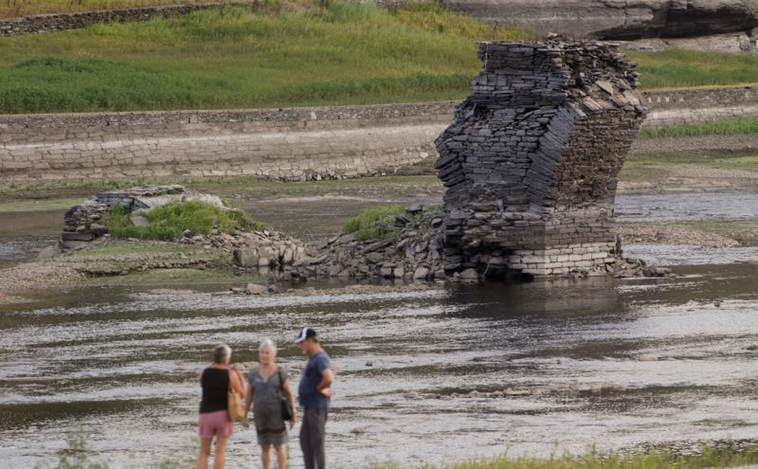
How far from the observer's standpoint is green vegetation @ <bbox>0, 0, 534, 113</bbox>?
5612 cm

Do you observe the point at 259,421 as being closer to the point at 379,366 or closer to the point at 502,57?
the point at 379,366

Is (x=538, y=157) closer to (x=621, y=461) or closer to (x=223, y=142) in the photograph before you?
(x=621, y=461)

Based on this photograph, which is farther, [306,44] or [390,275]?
[306,44]

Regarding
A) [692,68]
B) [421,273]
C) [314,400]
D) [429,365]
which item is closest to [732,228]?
[421,273]

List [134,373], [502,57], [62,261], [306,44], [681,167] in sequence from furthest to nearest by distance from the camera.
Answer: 1. [306,44]
2. [681,167]
3. [62,261]
4. [502,57]
5. [134,373]

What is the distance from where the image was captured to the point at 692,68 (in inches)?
3000

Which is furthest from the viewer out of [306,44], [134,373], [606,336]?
[306,44]

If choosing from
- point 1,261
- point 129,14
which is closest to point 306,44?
point 129,14

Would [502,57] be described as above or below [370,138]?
above

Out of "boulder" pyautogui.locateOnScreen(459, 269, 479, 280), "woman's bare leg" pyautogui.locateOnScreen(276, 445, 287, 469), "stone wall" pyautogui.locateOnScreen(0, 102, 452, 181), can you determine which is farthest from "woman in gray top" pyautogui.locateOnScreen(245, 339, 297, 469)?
"stone wall" pyautogui.locateOnScreen(0, 102, 452, 181)

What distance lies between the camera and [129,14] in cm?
6838

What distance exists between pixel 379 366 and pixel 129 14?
48906mm

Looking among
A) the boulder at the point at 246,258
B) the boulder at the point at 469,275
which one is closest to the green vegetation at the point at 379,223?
the boulder at the point at 246,258

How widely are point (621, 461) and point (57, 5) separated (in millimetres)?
56013
